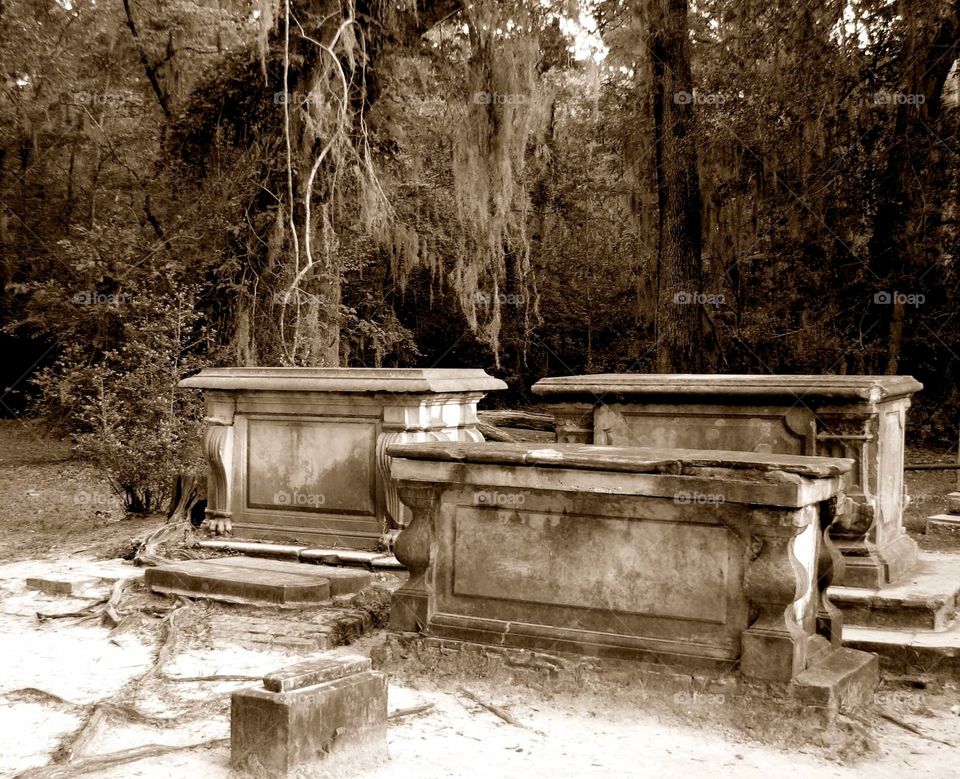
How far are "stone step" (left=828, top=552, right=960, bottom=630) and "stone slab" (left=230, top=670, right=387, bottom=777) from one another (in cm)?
287

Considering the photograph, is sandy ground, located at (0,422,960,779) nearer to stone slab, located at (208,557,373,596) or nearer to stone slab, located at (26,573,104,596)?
stone slab, located at (208,557,373,596)

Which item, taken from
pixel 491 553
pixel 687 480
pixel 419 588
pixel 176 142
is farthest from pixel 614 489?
pixel 176 142

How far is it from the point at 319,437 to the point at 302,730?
3.80 m

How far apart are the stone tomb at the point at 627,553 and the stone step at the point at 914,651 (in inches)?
17.1

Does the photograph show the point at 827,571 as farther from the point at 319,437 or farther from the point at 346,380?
the point at 319,437

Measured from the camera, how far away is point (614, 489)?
4.42 metres

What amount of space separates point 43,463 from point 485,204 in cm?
686

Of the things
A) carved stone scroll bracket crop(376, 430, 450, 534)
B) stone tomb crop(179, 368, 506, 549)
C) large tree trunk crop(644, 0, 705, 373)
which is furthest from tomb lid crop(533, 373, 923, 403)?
large tree trunk crop(644, 0, 705, 373)

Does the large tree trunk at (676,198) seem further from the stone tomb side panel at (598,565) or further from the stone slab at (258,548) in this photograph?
the stone tomb side panel at (598,565)

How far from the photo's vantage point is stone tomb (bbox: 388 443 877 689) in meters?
4.17

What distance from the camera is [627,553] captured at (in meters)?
4.47

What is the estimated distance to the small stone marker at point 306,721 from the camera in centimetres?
350

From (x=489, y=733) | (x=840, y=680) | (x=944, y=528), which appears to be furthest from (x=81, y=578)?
(x=944, y=528)

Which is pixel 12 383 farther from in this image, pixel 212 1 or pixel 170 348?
pixel 170 348
